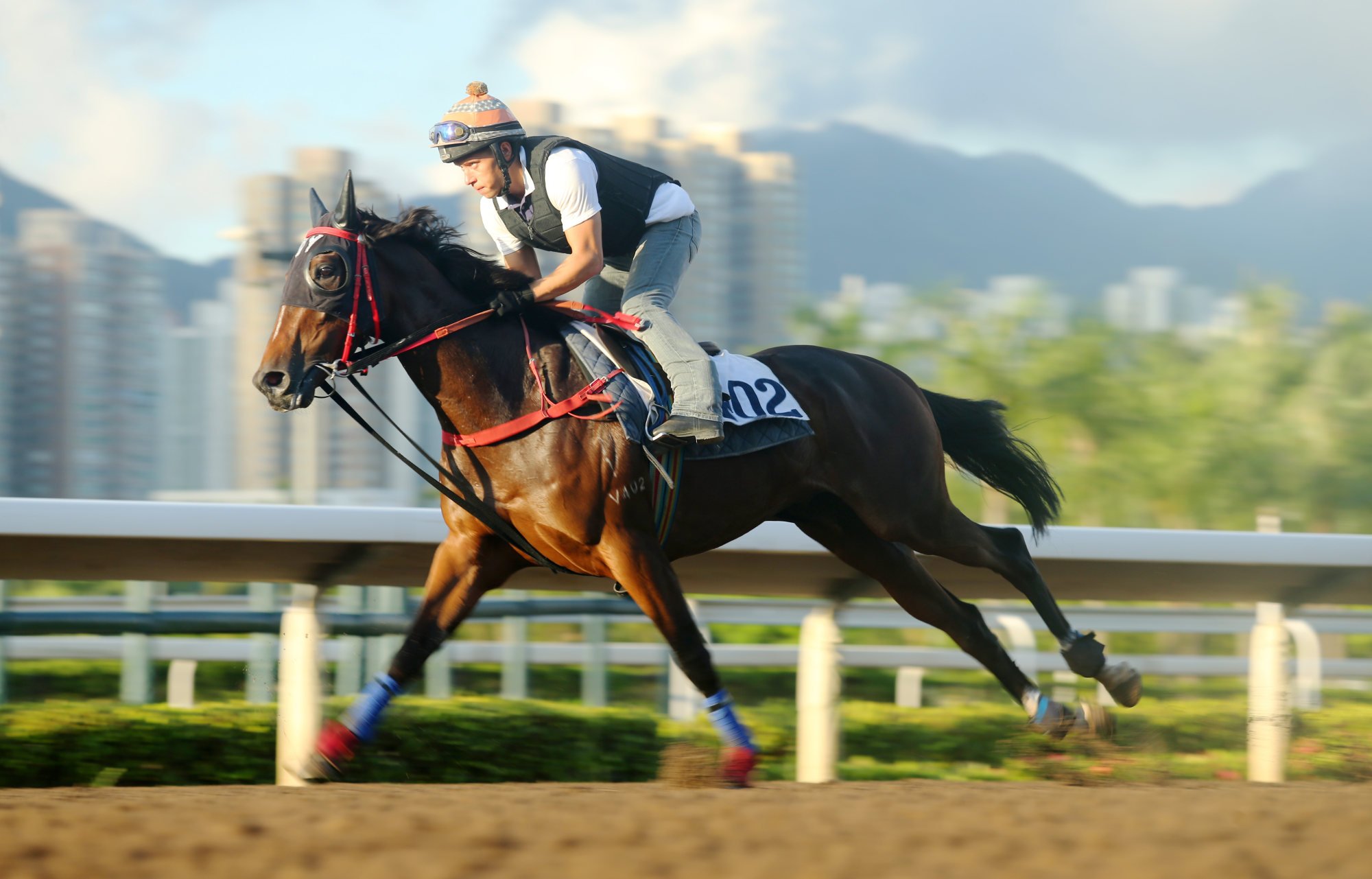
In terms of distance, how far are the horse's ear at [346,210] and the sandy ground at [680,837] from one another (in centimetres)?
163

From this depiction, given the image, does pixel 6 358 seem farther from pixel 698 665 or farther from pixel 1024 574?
pixel 698 665

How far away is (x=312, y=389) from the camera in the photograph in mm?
4121

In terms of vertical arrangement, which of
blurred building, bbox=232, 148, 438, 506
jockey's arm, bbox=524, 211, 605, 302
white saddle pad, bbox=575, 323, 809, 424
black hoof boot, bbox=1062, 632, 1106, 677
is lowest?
black hoof boot, bbox=1062, 632, 1106, 677

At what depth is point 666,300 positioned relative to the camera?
4.59 m

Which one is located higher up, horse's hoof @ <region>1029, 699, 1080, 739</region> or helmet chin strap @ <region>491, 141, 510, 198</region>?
helmet chin strap @ <region>491, 141, 510, 198</region>

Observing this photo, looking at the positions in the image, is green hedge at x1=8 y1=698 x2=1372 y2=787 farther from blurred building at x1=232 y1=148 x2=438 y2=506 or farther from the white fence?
blurred building at x1=232 y1=148 x2=438 y2=506

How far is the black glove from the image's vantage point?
441 centimetres

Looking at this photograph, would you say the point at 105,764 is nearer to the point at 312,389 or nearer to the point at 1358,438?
the point at 312,389

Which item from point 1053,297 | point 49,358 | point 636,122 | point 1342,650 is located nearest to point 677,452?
point 1342,650

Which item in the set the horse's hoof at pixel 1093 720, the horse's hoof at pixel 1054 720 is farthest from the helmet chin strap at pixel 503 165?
the horse's hoof at pixel 1093 720

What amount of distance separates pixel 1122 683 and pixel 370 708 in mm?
2666

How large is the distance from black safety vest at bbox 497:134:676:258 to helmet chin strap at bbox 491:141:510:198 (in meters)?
0.06

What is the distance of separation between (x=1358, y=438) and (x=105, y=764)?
2264cm

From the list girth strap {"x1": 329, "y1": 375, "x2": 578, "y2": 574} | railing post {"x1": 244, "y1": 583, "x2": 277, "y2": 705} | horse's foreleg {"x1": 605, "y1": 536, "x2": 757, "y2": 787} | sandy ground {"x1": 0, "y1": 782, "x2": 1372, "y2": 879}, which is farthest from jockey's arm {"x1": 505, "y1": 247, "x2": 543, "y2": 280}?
railing post {"x1": 244, "y1": 583, "x2": 277, "y2": 705}
